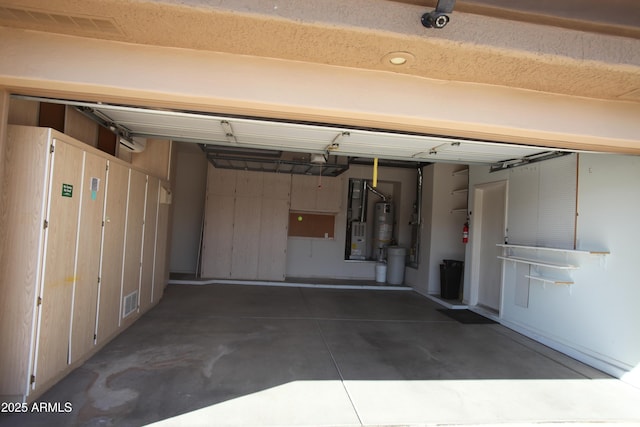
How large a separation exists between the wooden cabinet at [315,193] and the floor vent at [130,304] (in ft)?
14.4

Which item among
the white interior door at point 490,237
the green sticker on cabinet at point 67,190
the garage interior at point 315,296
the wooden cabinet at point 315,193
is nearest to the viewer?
the garage interior at point 315,296

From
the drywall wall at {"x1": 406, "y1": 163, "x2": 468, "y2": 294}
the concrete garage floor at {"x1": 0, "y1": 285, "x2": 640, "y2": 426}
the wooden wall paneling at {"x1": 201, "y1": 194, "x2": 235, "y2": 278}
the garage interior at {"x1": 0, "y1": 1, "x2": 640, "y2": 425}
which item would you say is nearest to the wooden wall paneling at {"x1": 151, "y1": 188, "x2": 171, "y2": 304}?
the garage interior at {"x1": 0, "y1": 1, "x2": 640, "y2": 425}

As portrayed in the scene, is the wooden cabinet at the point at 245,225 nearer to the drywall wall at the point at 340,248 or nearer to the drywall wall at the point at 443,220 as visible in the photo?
the drywall wall at the point at 340,248

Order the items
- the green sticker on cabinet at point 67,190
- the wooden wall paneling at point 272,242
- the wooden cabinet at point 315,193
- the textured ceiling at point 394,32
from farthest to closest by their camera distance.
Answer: the wooden cabinet at point 315,193 → the wooden wall paneling at point 272,242 → the green sticker on cabinet at point 67,190 → the textured ceiling at point 394,32

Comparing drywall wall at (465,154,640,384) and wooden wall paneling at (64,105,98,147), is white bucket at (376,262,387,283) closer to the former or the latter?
drywall wall at (465,154,640,384)

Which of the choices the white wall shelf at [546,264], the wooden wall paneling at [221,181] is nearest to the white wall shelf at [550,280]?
the white wall shelf at [546,264]

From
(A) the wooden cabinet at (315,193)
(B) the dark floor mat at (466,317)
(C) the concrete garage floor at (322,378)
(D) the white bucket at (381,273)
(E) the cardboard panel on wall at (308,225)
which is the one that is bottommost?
(C) the concrete garage floor at (322,378)

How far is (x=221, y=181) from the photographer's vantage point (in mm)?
8016

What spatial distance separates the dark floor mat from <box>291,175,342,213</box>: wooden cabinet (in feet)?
11.7

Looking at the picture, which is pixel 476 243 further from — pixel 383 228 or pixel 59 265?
pixel 59 265

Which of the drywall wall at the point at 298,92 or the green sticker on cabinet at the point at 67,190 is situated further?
the green sticker on cabinet at the point at 67,190

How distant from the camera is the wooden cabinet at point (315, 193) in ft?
27.7

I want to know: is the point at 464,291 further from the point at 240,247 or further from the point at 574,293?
the point at 240,247

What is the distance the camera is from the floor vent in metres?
4.33
